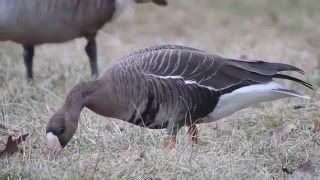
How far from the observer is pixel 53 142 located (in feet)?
13.5

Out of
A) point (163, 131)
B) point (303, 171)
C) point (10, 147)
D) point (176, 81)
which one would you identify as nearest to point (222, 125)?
point (163, 131)

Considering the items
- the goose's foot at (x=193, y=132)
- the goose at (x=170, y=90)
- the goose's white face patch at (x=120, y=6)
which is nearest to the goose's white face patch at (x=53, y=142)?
the goose at (x=170, y=90)

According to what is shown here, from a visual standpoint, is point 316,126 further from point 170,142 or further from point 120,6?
point 120,6

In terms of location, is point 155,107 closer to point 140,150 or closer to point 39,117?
point 140,150

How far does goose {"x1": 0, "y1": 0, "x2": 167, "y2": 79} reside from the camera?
20.3ft

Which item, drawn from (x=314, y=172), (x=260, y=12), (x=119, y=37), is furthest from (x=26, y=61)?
(x=260, y=12)

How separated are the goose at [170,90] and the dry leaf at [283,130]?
51 centimetres

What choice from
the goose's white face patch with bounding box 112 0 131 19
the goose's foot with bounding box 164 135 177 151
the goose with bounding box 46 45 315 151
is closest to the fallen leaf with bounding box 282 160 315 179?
the goose with bounding box 46 45 315 151

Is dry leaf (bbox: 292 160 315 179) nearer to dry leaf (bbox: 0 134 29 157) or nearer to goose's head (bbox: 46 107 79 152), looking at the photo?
goose's head (bbox: 46 107 79 152)

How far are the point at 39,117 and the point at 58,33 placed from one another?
154 centimetres

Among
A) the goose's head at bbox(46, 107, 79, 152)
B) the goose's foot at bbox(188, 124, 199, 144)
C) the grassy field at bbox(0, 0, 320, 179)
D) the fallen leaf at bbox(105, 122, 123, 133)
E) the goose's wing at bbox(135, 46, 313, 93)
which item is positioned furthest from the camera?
the fallen leaf at bbox(105, 122, 123, 133)

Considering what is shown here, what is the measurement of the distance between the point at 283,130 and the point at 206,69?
864 mm

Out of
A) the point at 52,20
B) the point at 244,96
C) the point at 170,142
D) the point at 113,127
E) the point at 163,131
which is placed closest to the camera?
the point at 170,142

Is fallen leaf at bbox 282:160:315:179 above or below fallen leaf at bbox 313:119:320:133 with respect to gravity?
below
